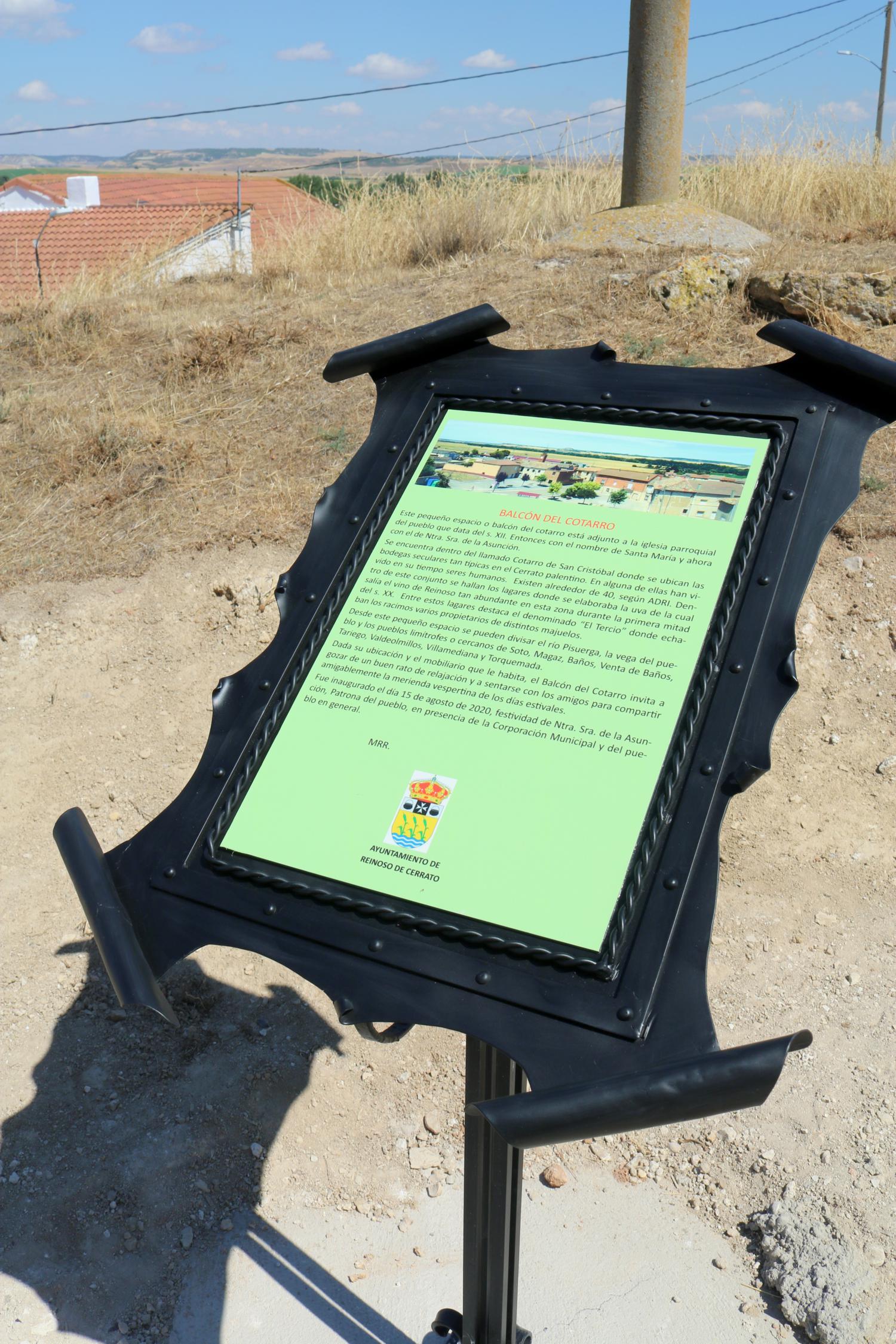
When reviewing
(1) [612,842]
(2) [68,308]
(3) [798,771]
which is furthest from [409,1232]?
(2) [68,308]

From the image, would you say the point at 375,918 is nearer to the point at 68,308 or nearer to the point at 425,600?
the point at 425,600

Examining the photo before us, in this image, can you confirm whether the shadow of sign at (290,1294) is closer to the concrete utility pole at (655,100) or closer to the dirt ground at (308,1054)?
the dirt ground at (308,1054)

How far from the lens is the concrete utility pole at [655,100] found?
6.10 meters

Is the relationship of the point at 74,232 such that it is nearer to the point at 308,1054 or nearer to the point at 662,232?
the point at 662,232

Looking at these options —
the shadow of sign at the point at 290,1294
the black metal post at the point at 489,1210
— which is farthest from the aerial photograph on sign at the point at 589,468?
→ the shadow of sign at the point at 290,1294

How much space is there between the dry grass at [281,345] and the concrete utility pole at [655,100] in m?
0.79

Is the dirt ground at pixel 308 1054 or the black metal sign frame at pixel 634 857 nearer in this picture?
the black metal sign frame at pixel 634 857

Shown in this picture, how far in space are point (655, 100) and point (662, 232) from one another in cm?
88

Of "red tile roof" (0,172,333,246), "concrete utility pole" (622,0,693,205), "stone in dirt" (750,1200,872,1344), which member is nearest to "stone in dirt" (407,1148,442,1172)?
"stone in dirt" (750,1200,872,1344)

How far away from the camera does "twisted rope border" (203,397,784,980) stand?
123cm

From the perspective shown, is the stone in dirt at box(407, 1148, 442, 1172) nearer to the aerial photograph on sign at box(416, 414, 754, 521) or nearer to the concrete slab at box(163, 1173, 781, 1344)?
the concrete slab at box(163, 1173, 781, 1344)

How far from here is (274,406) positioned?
15.9ft

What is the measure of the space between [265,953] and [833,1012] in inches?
74.0

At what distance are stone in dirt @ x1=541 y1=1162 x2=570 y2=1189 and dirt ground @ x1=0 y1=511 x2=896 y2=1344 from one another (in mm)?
27
